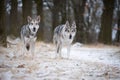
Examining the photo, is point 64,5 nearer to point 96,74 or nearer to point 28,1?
point 28,1

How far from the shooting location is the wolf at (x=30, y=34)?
46.0ft

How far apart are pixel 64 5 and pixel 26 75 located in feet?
71.8

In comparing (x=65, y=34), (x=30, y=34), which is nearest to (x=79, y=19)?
→ (x=65, y=34)

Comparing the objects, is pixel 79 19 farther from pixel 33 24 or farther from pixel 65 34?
pixel 33 24

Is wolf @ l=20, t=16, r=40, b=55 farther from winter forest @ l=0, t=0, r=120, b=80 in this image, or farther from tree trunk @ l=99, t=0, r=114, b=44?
tree trunk @ l=99, t=0, r=114, b=44

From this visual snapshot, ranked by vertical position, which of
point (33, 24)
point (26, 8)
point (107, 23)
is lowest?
point (107, 23)

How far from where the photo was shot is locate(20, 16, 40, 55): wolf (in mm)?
14031

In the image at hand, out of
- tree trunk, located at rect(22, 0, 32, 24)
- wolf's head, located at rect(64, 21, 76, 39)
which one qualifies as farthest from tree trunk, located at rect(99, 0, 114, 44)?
wolf's head, located at rect(64, 21, 76, 39)

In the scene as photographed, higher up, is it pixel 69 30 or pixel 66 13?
pixel 69 30

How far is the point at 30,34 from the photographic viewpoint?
562 inches

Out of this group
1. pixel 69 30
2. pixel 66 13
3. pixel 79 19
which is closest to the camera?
pixel 69 30

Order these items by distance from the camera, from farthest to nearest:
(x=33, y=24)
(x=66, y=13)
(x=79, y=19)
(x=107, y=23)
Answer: (x=66, y=13)
(x=79, y=19)
(x=107, y=23)
(x=33, y=24)

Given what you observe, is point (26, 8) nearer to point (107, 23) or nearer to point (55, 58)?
point (107, 23)

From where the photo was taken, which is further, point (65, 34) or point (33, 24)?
point (65, 34)
